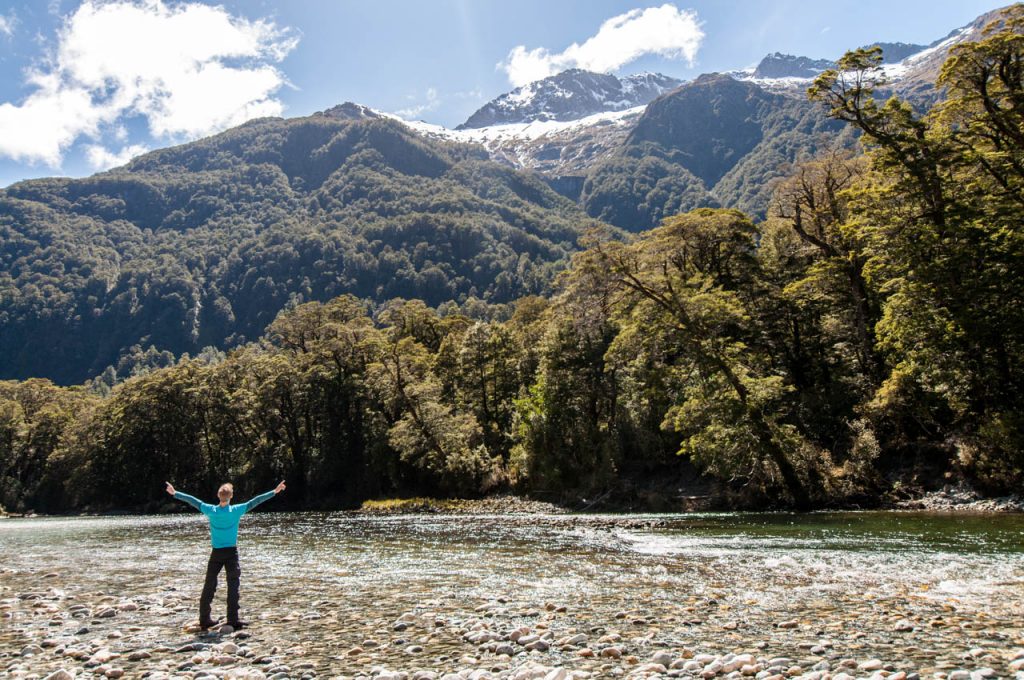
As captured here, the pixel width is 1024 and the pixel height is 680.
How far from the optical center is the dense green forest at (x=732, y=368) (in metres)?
28.5

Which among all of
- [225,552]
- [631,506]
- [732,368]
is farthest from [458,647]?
[631,506]

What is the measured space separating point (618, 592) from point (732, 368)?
77.9 feet

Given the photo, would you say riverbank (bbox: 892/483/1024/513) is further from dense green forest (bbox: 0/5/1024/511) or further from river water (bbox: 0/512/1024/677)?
river water (bbox: 0/512/1024/677)

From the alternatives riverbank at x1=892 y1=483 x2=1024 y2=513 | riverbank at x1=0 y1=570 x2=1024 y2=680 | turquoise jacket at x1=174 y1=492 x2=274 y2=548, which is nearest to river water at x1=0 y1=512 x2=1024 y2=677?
riverbank at x1=0 y1=570 x2=1024 y2=680

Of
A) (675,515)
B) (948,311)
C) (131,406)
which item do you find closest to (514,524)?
(675,515)

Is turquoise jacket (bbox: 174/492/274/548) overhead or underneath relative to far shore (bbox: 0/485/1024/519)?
overhead

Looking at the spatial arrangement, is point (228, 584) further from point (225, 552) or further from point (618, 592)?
point (618, 592)

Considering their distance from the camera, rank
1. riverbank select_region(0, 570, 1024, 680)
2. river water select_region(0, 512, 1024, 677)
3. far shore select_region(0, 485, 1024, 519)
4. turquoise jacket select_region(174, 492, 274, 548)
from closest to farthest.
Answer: riverbank select_region(0, 570, 1024, 680)
river water select_region(0, 512, 1024, 677)
turquoise jacket select_region(174, 492, 274, 548)
far shore select_region(0, 485, 1024, 519)

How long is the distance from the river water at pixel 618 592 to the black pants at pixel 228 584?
0.51 metres

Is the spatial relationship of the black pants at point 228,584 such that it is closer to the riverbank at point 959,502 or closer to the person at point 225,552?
the person at point 225,552

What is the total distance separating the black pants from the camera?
11305mm

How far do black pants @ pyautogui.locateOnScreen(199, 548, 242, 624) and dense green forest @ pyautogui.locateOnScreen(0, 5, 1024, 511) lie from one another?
26167 mm

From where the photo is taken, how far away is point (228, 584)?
11.6 meters

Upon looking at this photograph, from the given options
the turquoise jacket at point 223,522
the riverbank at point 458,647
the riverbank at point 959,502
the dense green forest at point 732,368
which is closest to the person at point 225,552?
the turquoise jacket at point 223,522
